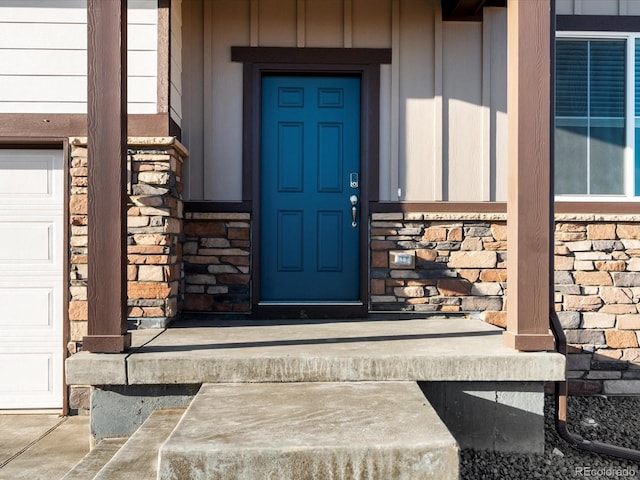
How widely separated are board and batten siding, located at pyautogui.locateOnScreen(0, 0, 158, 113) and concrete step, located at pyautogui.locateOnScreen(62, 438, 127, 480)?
243cm

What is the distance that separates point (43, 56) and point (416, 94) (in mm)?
2852

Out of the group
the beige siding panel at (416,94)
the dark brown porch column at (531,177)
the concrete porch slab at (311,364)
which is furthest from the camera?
the beige siding panel at (416,94)

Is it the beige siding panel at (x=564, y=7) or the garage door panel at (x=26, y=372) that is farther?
the beige siding panel at (x=564, y=7)

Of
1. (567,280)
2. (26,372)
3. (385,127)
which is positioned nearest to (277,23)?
(385,127)

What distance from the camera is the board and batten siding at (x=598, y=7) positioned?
15.5ft

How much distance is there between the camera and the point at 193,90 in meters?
4.66

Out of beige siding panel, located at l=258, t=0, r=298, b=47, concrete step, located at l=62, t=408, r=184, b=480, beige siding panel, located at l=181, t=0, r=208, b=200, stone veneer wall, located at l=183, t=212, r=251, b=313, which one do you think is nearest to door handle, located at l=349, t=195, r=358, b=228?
stone veneer wall, located at l=183, t=212, r=251, b=313

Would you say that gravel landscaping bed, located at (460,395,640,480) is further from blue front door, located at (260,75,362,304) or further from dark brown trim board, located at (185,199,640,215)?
blue front door, located at (260,75,362,304)

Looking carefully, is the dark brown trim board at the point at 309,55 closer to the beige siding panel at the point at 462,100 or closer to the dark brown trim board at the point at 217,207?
the beige siding panel at the point at 462,100

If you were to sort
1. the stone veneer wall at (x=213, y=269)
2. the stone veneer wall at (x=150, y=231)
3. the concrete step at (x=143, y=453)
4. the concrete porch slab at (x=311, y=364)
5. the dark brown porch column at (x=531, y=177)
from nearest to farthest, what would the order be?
A: the concrete step at (x=143, y=453) < the concrete porch slab at (x=311, y=364) < the dark brown porch column at (x=531, y=177) < the stone veneer wall at (x=150, y=231) < the stone veneer wall at (x=213, y=269)

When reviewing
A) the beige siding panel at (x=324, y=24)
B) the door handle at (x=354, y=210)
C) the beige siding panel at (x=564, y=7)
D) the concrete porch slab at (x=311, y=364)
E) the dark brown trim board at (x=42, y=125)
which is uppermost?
the beige siding panel at (x=564, y=7)

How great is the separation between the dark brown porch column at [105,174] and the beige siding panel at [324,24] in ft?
6.16

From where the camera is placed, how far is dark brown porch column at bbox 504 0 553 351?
320cm

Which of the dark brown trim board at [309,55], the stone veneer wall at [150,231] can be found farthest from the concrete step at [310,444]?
the dark brown trim board at [309,55]
